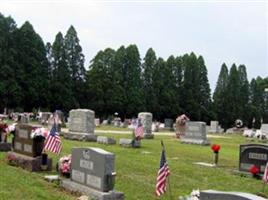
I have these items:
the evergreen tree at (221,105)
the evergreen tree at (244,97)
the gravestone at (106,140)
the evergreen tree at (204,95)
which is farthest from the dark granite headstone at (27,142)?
the evergreen tree at (244,97)

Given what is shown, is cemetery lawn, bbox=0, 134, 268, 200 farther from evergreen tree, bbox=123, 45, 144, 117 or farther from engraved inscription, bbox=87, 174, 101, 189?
evergreen tree, bbox=123, 45, 144, 117

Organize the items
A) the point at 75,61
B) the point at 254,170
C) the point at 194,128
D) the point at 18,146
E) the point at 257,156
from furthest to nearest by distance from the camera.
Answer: the point at 75,61, the point at 194,128, the point at 257,156, the point at 254,170, the point at 18,146

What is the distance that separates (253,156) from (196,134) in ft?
46.9

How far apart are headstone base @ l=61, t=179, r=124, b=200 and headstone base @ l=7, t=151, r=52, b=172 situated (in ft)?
7.30

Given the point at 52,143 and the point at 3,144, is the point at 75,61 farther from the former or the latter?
the point at 52,143

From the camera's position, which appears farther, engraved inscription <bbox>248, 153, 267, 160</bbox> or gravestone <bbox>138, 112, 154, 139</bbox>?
gravestone <bbox>138, 112, 154, 139</bbox>

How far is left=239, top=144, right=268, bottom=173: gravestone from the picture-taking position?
17219 mm

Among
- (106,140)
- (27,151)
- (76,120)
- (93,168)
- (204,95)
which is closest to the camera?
(93,168)

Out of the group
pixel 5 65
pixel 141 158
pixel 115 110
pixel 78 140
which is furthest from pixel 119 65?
pixel 141 158

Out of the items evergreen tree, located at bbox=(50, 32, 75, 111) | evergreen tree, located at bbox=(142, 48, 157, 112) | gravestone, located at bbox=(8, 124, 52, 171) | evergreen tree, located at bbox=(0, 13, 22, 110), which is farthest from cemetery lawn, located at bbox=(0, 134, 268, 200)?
evergreen tree, located at bbox=(142, 48, 157, 112)

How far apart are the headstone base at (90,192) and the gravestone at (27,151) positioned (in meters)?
2.29

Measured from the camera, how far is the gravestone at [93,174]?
11.1 metres

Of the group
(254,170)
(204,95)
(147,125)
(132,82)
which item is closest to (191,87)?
(204,95)

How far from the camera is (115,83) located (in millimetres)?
73438
